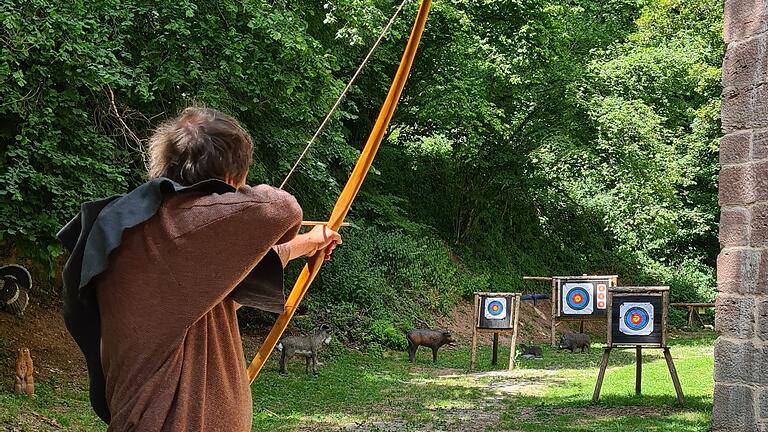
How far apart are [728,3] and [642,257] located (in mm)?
15988

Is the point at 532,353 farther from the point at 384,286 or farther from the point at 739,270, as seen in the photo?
the point at 739,270

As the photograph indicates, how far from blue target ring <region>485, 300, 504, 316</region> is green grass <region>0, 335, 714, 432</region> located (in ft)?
2.31

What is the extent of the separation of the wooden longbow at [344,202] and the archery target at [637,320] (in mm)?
5738

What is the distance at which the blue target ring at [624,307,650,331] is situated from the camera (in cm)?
791

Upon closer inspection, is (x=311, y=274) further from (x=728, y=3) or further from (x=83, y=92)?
(x=83, y=92)

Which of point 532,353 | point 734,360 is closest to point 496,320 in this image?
point 532,353

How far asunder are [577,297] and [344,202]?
40.7 ft

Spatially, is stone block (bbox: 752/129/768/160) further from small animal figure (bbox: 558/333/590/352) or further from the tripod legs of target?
small animal figure (bbox: 558/333/590/352)

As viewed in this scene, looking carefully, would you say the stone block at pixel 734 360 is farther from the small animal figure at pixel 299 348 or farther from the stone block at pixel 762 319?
the small animal figure at pixel 299 348

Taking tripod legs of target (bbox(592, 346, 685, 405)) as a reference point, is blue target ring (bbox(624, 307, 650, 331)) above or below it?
above

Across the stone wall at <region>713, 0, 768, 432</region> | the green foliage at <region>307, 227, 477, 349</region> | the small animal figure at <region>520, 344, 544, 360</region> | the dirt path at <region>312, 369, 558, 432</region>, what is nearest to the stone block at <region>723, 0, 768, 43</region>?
the stone wall at <region>713, 0, 768, 432</region>

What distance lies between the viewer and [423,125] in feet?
60.3

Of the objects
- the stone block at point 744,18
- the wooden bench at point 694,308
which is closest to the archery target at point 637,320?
the stone block at point 744,18

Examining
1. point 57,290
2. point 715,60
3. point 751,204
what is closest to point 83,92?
point 57,290
